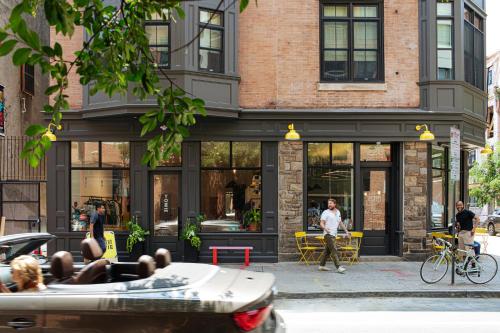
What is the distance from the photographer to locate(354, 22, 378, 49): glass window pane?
15391mm

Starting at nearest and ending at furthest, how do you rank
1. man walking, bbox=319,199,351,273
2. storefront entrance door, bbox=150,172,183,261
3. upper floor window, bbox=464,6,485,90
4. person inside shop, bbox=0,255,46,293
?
person inside shop, bbox=0,255,46,293
man walking, bbox=319,199,351,273
storefront entrance door, bbox=150,172,183,261
upper floor window, bbox=464,6,485,90

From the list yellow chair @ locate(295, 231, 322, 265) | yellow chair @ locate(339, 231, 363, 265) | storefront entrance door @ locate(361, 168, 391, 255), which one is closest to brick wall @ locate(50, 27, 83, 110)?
yellow chair @ locate(295, 231, 322, 265)

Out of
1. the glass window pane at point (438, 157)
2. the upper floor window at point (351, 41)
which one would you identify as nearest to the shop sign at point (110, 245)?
the upper floor window at point (351, 41)

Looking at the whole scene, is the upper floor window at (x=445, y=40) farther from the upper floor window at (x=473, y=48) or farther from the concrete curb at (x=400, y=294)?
the concrete curb at (x=400, y=294)

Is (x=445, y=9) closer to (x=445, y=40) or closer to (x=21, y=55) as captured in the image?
(x=445, y=40)

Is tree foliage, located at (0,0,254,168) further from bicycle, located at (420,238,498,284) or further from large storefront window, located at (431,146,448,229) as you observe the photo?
large storefront window, located at (431,146,448,229)

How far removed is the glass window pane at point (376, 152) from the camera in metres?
15.5

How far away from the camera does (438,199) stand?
16078mm

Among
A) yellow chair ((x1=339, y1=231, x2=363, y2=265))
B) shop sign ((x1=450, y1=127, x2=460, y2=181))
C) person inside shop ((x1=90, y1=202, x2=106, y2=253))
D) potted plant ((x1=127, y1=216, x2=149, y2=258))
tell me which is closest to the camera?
shop sign ((x1=450, y1=127, x2=460, y2=181))

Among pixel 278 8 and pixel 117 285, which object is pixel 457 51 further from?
pixel 117 285

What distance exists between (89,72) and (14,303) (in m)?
2.38

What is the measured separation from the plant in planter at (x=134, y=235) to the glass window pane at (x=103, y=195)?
512 millimetres

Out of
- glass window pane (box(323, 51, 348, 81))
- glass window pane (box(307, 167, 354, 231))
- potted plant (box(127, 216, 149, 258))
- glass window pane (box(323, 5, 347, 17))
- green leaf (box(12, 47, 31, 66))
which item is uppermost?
glass window pane (box(323, 5, 347, 17))

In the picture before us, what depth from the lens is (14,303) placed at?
411 cm
